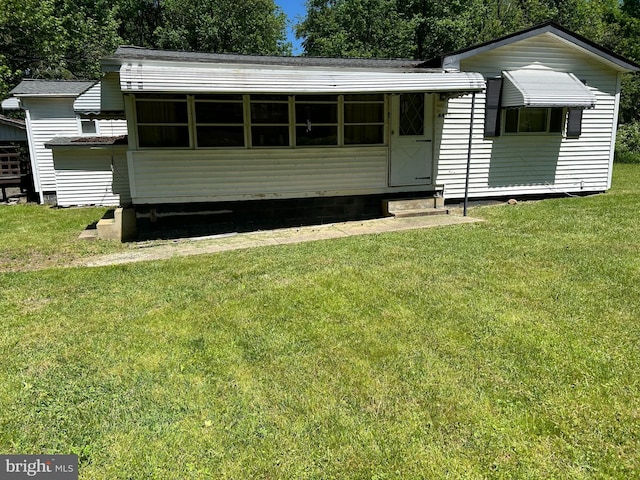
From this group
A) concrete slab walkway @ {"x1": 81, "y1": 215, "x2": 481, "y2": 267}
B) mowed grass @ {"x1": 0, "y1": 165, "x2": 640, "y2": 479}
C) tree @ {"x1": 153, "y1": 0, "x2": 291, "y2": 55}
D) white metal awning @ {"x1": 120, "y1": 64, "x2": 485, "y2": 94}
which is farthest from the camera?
tree @ {"x1": 153, "y1": 0, "x2": 291, "y2": 55}

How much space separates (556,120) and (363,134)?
441 cm

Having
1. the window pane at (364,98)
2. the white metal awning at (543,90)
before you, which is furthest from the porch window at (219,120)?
the white metal awning at (543,90)

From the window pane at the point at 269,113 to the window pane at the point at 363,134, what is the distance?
1193 millimetres

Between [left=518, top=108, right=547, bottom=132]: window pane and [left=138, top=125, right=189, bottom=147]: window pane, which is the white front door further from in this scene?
[left=138, top=125, right=189, bottom=147]: window pane

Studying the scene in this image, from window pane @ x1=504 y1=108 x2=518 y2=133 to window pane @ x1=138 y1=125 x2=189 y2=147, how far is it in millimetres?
6400

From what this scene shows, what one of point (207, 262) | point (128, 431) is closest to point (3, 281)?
point (207, 262)

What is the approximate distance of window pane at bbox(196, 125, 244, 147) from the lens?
7.92 meters

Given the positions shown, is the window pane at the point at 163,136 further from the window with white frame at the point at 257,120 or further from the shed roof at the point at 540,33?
the shed roof at the point at 540,33

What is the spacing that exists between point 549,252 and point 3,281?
6504 millimetres

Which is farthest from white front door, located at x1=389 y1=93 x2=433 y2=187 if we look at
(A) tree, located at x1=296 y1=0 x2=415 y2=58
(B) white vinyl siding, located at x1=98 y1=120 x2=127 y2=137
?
(A) tree, located at x1=296 y1=0 x2=415 y2=58

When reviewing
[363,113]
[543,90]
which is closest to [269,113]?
[363,113]

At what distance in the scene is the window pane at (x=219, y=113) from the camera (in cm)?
784

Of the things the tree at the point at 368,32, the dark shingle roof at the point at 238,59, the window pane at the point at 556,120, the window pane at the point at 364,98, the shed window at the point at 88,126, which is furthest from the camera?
the tree at the point at 368,32

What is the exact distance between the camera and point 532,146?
966cm
